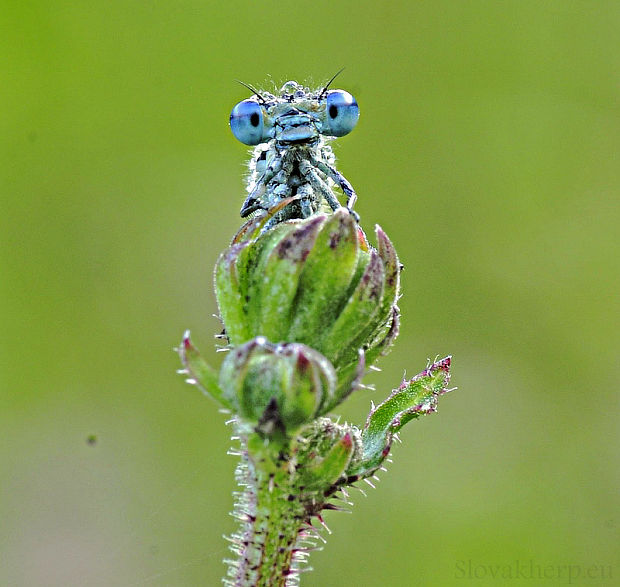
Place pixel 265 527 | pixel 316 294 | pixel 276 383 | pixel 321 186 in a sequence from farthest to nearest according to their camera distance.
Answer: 1. pixel 321 186
2. pixel 265 527
3. pixel 316 294
4. pixel 276 383

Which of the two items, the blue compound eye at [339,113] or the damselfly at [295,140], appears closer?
the damselfly at [295,140]

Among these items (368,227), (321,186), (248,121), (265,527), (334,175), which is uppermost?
(368,227)

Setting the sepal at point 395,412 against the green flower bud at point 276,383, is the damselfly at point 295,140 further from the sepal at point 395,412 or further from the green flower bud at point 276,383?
the green flower bud at point 276,383

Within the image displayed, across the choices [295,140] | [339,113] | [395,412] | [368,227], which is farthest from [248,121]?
[368,227]

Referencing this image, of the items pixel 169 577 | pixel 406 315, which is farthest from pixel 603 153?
pixel 169 577

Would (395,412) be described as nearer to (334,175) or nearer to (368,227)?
(334,175)

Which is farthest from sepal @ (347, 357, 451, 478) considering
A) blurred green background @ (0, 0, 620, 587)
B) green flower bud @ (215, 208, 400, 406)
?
blurred green background @ (0, 0, 620, 587)

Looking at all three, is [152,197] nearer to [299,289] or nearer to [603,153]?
[603,153]

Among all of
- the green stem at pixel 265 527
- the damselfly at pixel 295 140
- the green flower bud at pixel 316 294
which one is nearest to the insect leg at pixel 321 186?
the damselfly at pixel 295 140
